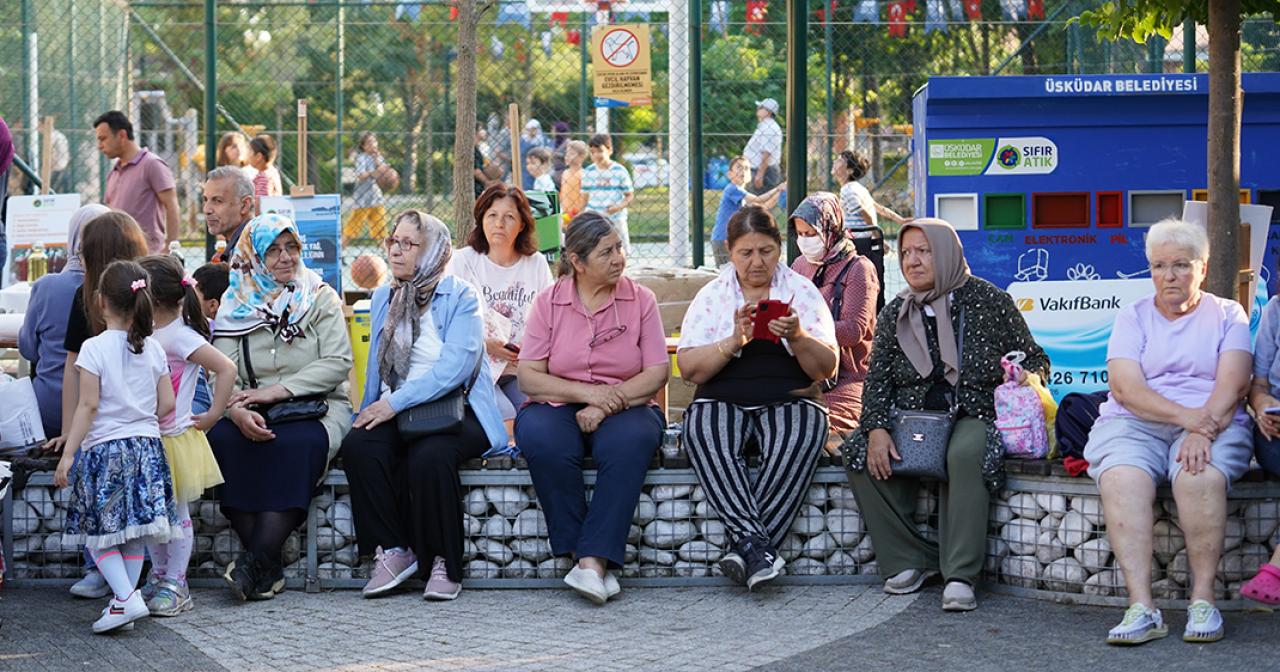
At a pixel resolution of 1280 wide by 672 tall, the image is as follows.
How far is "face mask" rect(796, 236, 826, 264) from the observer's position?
691 centimetres

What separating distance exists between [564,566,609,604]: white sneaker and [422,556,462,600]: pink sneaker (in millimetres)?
428

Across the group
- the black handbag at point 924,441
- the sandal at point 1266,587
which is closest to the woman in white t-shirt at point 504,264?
the black handbag at point 924,441

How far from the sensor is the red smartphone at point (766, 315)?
5941 millimetres

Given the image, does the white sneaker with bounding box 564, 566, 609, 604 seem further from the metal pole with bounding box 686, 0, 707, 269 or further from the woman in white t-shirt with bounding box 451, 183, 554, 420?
the metal pole with bounding box 686, 0, 707, 269

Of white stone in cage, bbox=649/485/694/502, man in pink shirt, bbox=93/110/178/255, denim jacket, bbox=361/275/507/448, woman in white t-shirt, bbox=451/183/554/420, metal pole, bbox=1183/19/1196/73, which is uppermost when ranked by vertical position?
metal pole, bbox=1183/19/1196/73

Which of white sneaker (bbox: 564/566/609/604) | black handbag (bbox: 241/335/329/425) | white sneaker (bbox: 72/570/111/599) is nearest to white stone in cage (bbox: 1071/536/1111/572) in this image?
white sneaker (bbox: 564/566/609/604)

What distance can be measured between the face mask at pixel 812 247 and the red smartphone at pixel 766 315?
0.98 m

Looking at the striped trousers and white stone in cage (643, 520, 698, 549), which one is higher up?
the striped trousers

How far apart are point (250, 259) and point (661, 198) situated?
33.9 ft

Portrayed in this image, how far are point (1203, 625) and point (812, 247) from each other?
2.48 metres

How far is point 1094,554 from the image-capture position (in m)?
5.61

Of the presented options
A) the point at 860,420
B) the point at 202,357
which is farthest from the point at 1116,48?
the point at 202,357

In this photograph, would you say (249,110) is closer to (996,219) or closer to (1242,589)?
(996,219)

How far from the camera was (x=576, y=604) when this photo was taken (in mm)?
5836
